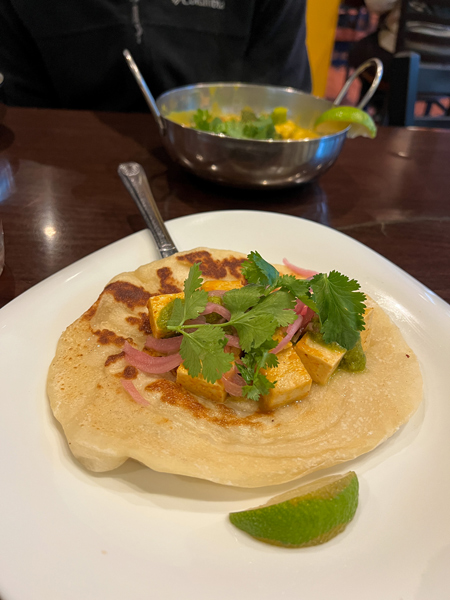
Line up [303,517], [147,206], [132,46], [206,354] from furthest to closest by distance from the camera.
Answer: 1. [132,46]
2. [147,206]
3. [206,354]
4. [303,517]

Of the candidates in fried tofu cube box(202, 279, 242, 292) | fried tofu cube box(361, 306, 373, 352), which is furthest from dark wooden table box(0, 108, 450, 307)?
fried tofu cube box(202, 279, 242, 292)

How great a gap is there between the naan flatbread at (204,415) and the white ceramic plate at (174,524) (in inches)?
2.4

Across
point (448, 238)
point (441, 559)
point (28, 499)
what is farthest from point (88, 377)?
point (448, 238)

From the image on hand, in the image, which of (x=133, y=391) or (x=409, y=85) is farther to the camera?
(x=409, y=85)

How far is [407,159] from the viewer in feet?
10.9

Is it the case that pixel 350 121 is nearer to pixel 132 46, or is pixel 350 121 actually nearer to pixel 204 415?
pixel 204 415

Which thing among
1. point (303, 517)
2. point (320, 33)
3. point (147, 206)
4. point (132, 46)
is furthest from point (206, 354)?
point (320, 33)

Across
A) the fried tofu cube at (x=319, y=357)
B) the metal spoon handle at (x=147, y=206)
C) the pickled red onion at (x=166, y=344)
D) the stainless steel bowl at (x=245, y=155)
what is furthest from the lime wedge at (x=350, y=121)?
the pickled red onion at (x=166, y=344)

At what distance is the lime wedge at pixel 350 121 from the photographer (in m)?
2.43

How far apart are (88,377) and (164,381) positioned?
0.79 feet

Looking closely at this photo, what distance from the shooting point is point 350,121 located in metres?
2.45

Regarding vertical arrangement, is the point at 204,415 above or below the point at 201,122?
below

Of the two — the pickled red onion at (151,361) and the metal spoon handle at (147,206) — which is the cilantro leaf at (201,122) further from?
the pickled red onion at (151,361)

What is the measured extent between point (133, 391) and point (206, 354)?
28 centimetres
